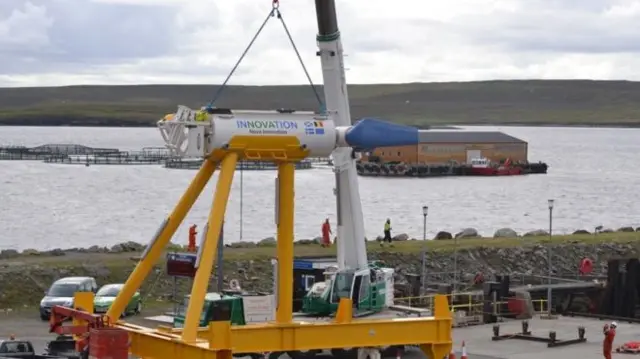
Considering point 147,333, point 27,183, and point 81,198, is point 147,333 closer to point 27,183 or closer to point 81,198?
point 81,198

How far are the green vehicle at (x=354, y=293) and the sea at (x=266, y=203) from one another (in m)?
41.8

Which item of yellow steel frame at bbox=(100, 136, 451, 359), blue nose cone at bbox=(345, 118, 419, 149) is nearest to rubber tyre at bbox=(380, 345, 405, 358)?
yellow steel frame at bbox=(100, 136, 451, 359)

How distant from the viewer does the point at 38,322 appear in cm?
3447

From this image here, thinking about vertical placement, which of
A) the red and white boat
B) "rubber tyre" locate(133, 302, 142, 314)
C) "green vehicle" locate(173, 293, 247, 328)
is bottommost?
"rubber tyre" locate(133, 302, 142, 314)

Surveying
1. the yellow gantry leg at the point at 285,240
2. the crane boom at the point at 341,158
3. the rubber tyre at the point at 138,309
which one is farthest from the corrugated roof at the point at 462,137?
the yellow gantry leg at the point at 285,240

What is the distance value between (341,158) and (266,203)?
283 feet

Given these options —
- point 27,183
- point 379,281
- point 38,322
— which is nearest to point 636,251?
point 38,322

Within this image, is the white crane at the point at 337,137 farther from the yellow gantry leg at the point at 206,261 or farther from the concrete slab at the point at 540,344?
the concrete slab at the point at 540,344

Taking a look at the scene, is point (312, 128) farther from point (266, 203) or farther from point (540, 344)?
point (266, 203)

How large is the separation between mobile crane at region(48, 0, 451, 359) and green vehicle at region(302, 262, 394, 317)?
341 centimetres

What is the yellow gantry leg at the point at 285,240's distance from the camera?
19.7 metres

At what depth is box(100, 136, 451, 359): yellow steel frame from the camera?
1883 centimetres

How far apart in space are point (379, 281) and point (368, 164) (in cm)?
12646

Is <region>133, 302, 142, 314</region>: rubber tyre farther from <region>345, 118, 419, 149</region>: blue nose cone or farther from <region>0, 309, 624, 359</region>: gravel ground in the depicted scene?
<region>345, 118, 419, 149</region>: blue nose cone
